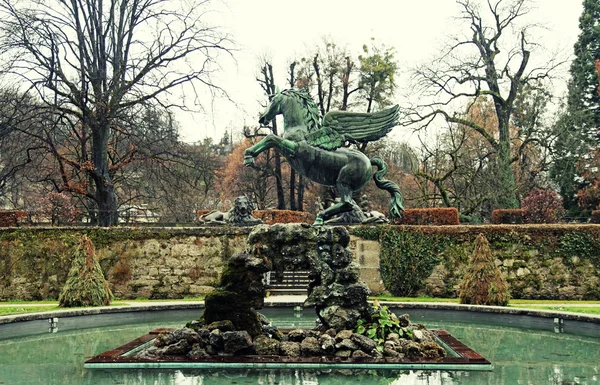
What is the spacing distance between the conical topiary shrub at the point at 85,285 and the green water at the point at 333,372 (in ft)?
7.99

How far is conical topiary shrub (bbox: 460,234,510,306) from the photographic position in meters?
12.3

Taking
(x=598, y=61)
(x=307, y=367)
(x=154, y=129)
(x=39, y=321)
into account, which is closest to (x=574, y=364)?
(x=307, y=367)

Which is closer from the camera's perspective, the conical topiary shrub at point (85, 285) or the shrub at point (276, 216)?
the conical topiary shrub at point (85, 285)


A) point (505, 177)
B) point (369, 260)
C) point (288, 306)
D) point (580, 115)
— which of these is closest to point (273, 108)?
point (288, 306)

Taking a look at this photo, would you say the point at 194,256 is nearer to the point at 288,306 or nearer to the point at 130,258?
the point at 130,258

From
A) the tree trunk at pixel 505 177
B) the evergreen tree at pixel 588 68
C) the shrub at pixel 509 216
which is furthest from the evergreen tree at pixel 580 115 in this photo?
the shrub at pixel 509 216

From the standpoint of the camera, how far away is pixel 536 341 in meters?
9.00

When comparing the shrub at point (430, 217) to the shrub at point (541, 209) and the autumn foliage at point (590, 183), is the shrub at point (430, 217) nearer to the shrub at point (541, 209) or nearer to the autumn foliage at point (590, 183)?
the shrub at point (541, 209)

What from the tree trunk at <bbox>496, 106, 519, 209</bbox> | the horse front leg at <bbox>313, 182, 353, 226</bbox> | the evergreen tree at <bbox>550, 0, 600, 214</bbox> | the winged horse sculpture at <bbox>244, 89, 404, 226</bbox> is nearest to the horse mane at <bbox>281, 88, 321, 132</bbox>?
the winged horse sculpture at <bbox>244, 89, 404, 226</bbox>

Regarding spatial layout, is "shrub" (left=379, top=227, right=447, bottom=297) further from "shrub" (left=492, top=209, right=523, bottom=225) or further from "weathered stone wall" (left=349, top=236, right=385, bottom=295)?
"shrub" (left=492, top=209, right=523, bottom=225)

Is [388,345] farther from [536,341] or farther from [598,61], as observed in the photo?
[598,61]

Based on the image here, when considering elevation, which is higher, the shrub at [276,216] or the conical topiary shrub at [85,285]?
the shrub at [276,216]

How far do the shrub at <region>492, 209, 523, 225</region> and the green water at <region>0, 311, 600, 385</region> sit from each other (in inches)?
431

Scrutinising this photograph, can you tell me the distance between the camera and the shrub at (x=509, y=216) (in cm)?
2031
